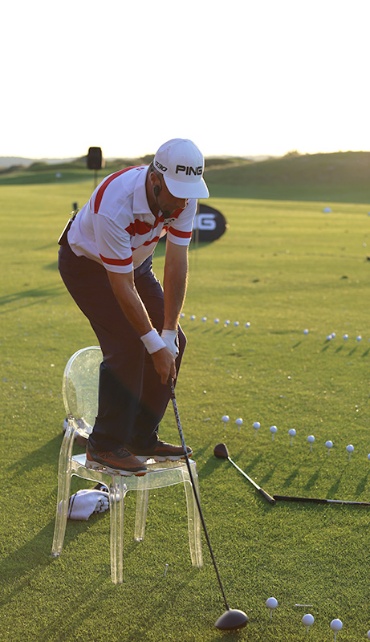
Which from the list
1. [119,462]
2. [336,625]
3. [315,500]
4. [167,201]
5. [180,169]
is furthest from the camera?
[315,500]

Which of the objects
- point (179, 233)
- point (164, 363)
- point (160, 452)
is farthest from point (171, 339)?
point (160, 452)

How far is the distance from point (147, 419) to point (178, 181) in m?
1.67

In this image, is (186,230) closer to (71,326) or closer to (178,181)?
(178,181)

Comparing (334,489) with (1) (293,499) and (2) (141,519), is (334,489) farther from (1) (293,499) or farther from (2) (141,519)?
(2) (141,519)

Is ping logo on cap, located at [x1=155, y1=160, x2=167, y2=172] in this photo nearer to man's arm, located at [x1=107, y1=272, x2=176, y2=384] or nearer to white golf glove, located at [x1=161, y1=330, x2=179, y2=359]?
man's arm, located at [x1=107, y1=272, x2=176, y2=384]

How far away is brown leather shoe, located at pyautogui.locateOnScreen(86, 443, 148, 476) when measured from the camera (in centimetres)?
479

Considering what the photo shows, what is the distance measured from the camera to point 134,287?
4.45 metres

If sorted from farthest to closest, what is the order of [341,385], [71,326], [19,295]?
[19,295] < [71,326] < [341,385]

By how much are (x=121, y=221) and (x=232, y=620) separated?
90.2 inches

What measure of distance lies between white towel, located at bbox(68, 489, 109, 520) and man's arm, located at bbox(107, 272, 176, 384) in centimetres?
145

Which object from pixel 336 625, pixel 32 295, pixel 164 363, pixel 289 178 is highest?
pixel 164 363

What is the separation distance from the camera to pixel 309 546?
16.9 ft

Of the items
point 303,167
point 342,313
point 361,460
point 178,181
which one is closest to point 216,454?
point 361,460

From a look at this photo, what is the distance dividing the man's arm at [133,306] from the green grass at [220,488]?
1377mm
